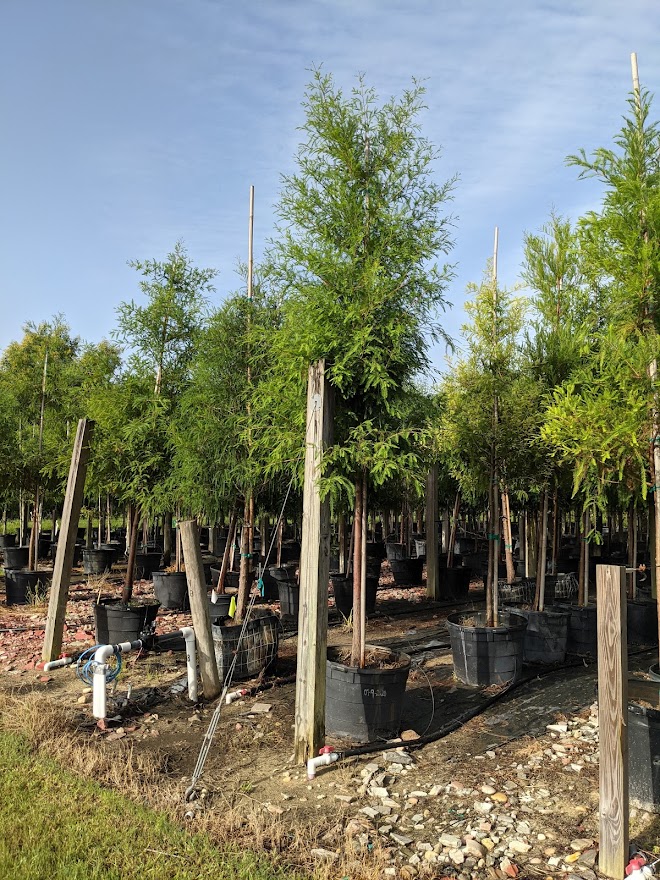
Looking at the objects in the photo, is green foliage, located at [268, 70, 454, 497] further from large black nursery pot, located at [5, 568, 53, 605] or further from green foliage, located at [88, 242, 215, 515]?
large black nursery pot, located at [5, 568, 53, 605]

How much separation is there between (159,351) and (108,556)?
8181 millimetres

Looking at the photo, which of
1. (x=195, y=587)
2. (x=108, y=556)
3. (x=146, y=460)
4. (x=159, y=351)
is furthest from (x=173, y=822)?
(x=108, y=556)

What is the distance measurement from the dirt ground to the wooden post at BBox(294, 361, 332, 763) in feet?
1.04

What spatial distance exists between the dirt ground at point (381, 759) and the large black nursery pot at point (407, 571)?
234 inches

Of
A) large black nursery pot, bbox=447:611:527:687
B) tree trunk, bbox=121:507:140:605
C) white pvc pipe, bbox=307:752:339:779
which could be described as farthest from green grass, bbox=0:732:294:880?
tree trunk, bbox=121:507:140:605

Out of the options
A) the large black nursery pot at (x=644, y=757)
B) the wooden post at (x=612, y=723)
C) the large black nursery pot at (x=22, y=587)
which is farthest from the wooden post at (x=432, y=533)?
the wooden post at (x=612, y=723)

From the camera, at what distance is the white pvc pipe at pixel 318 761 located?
4.74 metres

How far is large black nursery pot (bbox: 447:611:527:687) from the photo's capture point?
6961mm

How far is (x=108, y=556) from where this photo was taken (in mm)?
15570

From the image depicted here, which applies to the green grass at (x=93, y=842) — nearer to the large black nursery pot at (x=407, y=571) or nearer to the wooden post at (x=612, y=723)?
the wooden post at (x=612, y=723)

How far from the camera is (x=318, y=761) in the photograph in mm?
4758

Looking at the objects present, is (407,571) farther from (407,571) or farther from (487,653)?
(487,653)

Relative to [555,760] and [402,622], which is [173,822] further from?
[402,622]

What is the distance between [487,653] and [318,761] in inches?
110
